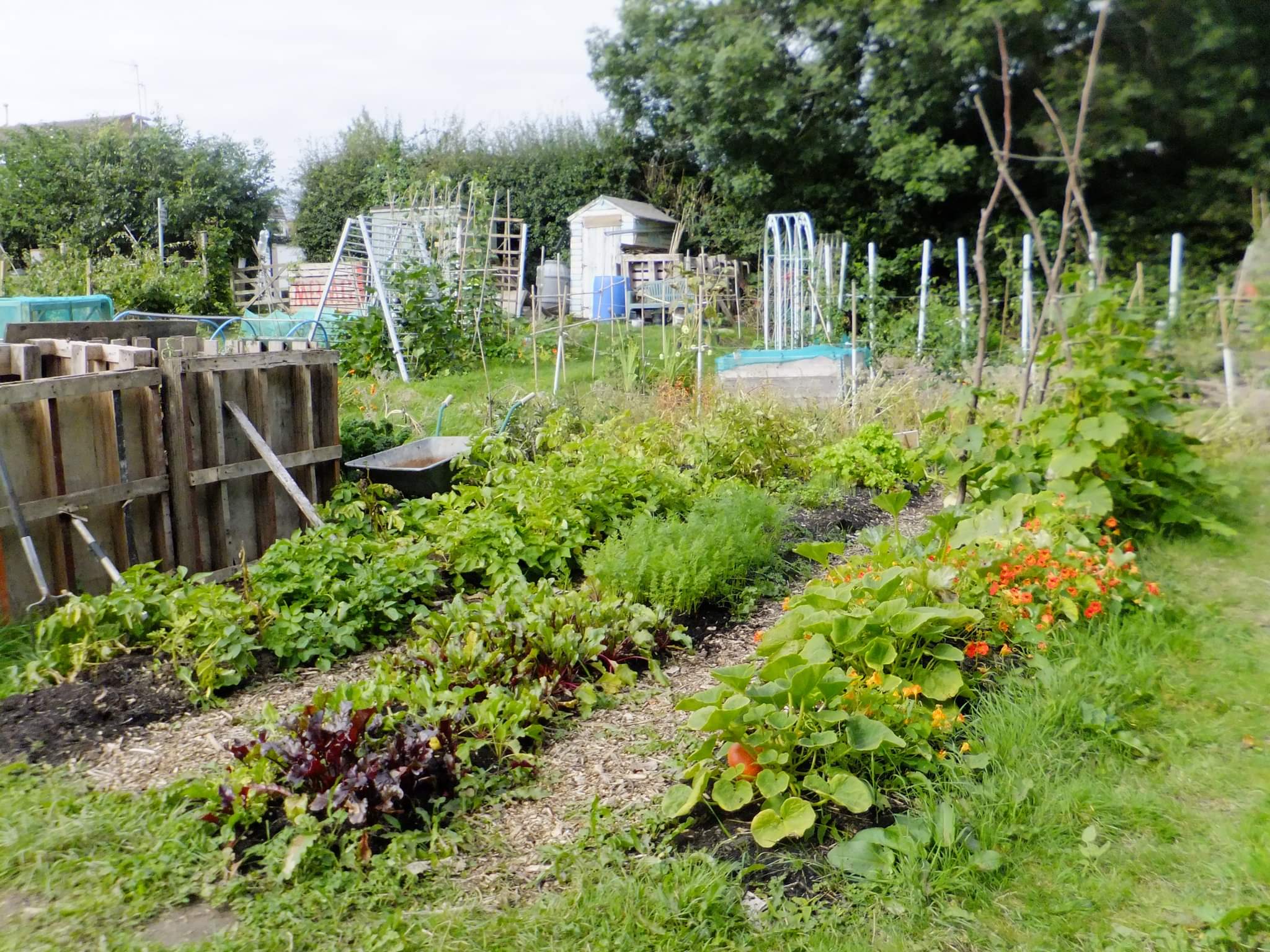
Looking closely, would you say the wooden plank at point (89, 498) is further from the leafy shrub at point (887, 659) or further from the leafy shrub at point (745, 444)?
the leafy shrub at point (745, 444)

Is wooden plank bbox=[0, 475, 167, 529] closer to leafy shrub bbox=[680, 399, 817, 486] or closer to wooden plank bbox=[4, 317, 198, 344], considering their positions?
wooden plank bbox=[4, 317, 198, 344]

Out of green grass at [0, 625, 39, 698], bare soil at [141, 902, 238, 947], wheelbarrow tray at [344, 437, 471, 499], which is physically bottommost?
bare soil at [141, 902, 238, 947]

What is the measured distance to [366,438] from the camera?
655 centimetres

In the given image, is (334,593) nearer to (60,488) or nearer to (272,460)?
(272,460)

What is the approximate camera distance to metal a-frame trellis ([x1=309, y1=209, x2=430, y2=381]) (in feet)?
38.7

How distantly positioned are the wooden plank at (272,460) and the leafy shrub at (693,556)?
5.13ft

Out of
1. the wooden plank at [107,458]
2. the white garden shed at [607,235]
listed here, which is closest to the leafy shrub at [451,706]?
the wooden plank at [107,458]

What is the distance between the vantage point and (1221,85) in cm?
1387

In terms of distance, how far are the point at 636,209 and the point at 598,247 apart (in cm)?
121

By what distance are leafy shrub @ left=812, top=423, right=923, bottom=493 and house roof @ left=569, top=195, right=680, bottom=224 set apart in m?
15.0

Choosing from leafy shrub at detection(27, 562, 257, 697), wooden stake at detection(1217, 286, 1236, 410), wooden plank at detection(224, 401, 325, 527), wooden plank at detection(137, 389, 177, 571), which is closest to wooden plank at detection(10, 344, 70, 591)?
leafy shrub at detection(27, 562, 257, 697)

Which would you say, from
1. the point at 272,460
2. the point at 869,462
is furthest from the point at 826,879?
the point at 869,462

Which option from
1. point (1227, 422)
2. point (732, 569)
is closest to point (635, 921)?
point (732, 569)

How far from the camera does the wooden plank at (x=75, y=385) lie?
404 cm
